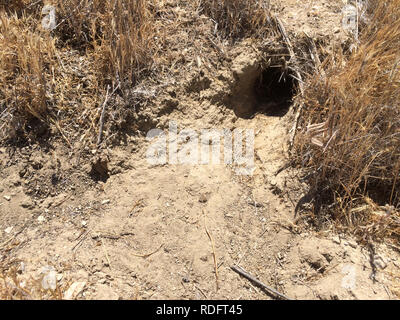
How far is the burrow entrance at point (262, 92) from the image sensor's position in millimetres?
2847

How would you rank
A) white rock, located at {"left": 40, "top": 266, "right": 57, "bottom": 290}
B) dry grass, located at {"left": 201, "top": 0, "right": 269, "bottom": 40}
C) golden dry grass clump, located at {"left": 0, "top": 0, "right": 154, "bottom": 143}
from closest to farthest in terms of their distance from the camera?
white rock, located at {"left": 40, "top": 266, "right": 57, "bottom": 290} < golden dry grass clump, located at {"left": 0, "top": 0, "right": 154, "bottom": 143} < dry grass, located at {"left": 201, "top": 0, "right": 269, "bottom": 40}

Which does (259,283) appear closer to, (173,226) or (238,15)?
(173,226)

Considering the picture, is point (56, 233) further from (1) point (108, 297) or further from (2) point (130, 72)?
(2) point (130, 72)

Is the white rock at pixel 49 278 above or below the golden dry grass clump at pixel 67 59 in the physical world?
below

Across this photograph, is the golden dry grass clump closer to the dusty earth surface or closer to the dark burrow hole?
the dusty earth surface

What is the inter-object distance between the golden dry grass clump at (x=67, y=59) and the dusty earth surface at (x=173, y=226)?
0.22m

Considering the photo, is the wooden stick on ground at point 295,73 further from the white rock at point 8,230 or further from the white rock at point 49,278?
the white rock at point 8,230

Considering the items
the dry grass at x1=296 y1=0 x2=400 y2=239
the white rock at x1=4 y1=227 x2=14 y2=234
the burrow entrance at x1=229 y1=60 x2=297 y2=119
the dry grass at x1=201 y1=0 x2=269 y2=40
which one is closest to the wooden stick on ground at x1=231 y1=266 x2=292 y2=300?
the dry grass at x1=296 y1=0 x2=400 y2=239

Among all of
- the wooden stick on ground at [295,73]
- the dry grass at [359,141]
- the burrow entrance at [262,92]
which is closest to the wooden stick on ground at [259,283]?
the dry grass at [359,141]

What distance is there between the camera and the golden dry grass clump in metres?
2.45

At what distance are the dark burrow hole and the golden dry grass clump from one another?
878 mm

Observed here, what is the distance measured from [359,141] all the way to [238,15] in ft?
4.03

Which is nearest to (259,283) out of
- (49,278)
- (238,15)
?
(49,278)

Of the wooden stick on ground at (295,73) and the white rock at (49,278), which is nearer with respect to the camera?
the white rock at (49,278)
